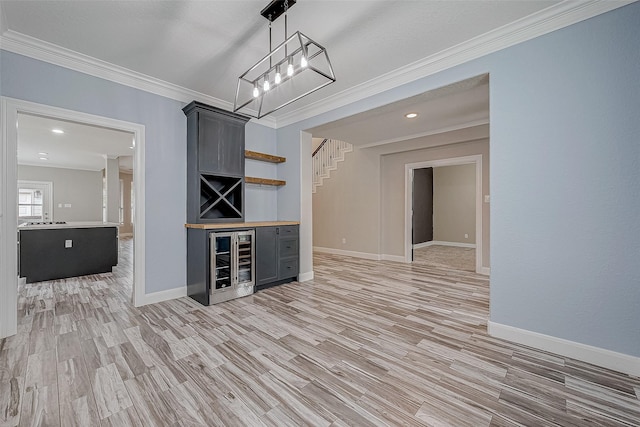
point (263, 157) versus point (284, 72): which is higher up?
point (284, 72)

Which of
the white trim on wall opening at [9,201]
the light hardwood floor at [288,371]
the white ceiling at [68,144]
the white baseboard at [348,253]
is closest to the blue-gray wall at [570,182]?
the light hardwood floor at [288,371]

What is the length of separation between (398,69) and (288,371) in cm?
314

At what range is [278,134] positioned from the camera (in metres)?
4.57

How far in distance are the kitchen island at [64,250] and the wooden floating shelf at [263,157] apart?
3.09m

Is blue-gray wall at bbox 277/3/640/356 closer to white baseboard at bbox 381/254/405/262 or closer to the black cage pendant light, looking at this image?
the black cage pendant light

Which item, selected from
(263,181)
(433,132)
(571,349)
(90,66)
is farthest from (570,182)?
(90,66)

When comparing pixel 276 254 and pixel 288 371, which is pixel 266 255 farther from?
pixel 288 371

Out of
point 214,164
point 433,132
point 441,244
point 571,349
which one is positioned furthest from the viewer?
point 441,244

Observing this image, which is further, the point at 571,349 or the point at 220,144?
the point at 220,144

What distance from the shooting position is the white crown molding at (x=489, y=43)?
1966mm

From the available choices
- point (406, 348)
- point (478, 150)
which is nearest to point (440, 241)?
point (478, 150)

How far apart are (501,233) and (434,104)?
2096 mm

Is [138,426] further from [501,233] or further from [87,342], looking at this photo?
[501,233]

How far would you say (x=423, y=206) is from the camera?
27.3 feet
